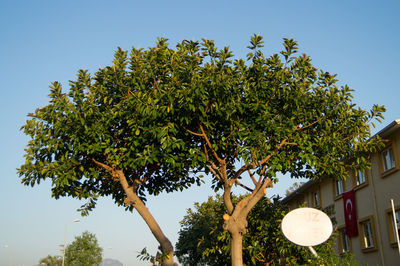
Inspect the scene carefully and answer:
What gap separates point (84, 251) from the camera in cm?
6494

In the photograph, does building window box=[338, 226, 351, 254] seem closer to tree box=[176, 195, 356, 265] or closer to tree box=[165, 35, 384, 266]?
tree box=[176, 195, 356, 265]

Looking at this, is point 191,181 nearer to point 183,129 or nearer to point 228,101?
point 183,129

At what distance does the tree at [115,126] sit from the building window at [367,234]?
12661 millimetres

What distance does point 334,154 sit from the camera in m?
16.6

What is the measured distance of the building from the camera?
20766mm

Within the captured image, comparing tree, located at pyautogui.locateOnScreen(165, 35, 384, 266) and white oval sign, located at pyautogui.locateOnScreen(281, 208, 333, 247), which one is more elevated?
tree, located at pyautogui.locateOnScreen(165, 35, 384, 266)

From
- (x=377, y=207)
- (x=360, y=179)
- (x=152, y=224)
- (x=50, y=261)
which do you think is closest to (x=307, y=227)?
(x=152, y=224)

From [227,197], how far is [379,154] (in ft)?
35.5

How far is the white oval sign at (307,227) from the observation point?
28.9ft

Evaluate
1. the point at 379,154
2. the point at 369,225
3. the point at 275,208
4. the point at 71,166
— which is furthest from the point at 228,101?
the point at 369,225

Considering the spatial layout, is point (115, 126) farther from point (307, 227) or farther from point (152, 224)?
point (307, 227)

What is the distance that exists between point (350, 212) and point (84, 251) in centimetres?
4915

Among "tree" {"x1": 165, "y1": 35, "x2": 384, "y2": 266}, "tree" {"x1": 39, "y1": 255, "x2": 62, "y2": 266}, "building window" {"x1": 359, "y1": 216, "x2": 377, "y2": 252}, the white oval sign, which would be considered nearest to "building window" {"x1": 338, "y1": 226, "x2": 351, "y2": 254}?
"building window" {"x1": 359, "y1": 216, "x2": 377, "y2": 252}

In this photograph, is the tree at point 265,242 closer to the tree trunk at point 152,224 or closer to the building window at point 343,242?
the tree trunk at point 152,224
